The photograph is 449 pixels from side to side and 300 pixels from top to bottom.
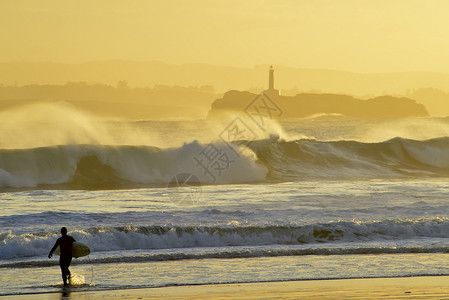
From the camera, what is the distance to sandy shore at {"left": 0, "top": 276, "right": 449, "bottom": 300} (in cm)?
1015

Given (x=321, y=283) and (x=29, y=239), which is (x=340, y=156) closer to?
(x=29, y=239)

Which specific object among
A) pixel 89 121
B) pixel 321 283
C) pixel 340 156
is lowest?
pixel 321 283

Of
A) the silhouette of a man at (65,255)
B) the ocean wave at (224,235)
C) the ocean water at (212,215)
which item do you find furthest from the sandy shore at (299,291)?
the ocean wave at (224,235)

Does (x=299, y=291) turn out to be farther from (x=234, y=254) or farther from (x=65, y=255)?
(x=234, y=254)

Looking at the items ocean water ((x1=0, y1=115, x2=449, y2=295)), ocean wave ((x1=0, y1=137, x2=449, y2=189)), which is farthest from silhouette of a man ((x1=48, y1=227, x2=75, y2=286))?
ocean wave ((x1=0, y1=137, x2=449, y2=189))

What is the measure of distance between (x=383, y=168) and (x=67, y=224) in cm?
2436

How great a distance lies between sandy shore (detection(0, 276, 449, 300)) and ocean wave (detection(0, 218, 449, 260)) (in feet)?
16.7

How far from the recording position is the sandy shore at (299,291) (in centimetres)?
1015

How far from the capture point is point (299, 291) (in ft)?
34.6

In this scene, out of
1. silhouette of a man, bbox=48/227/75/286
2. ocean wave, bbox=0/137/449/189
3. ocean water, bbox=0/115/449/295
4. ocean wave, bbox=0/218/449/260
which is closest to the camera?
silhouette of a man, bbox=48/227/75/286

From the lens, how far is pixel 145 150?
3694cm

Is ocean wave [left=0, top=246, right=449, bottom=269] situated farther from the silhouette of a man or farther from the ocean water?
the silhouette of a man

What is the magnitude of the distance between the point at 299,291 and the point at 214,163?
2623cm

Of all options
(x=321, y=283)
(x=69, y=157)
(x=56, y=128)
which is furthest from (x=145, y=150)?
(x=321, y=283)
